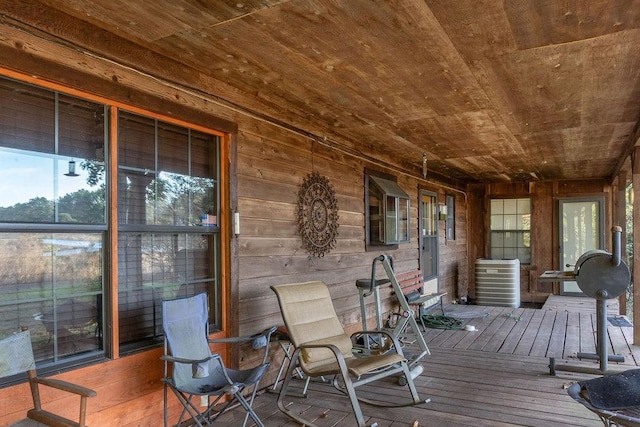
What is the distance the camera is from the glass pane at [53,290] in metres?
2.08

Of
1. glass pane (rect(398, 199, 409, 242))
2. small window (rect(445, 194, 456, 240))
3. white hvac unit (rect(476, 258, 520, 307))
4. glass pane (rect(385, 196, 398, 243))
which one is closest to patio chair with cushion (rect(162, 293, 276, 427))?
glass pane (rect(385, 196, 398, 243))

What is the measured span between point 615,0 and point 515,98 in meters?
1.52

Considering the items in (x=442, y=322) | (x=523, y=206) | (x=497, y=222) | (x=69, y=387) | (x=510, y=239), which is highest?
(x=523, y=206)

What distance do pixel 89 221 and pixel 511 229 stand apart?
878cm

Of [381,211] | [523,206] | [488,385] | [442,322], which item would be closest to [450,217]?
[523,206]

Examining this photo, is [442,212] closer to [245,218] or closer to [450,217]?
[450,217]

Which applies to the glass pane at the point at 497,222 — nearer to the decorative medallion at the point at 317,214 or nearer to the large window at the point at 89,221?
the decorative medallion at the point at 317,214

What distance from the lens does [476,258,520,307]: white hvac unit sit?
8.34 m

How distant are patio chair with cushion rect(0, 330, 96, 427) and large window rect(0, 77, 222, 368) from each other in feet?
0.47

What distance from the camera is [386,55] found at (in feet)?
8.82

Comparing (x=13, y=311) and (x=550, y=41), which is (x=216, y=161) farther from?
(x=550, y=41)

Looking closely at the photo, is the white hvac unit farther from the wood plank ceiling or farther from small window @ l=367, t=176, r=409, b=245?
the wood plank ceiling

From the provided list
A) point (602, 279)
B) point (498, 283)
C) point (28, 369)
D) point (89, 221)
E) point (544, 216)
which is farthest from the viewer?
point (544, 216)

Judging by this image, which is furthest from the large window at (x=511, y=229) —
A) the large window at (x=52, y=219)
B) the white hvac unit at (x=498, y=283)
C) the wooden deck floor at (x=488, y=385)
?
the large window at (x=52, y=219)
